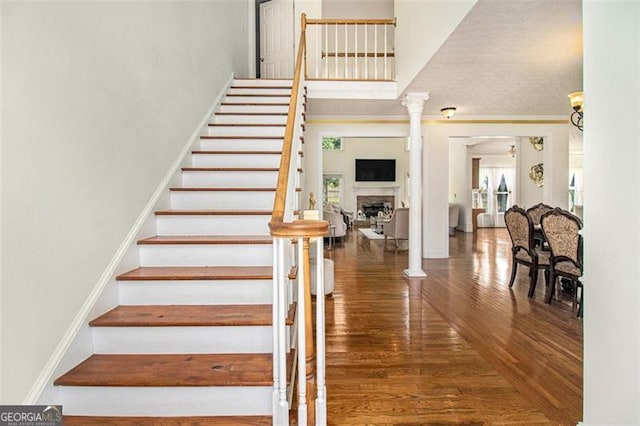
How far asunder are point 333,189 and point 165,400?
470 inches

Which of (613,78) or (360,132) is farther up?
(360,132)

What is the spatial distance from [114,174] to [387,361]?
90.1 inches

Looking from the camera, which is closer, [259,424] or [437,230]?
[259,424]

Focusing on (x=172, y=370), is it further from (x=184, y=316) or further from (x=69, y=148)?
(x=69, y=148)

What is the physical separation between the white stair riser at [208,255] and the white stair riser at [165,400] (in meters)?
0.95

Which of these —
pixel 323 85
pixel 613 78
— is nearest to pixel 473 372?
pixel 613 78

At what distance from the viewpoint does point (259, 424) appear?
5.33 ft

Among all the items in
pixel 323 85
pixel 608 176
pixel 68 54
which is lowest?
pixel 608 176

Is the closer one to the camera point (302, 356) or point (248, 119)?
point (302, 356)

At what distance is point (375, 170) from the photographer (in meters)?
13.2

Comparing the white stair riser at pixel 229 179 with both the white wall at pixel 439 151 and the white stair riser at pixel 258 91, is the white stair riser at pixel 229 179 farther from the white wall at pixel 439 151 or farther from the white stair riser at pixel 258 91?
the white wall at pixel 439 151

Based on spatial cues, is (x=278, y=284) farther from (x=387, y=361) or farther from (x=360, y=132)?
(x=360, y=132)

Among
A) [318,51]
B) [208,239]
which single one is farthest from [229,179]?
[318,51]

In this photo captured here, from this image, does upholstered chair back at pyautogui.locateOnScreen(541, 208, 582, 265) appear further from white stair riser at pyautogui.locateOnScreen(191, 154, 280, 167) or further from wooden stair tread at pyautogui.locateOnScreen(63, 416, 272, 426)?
wooden stair tread at pyautogui.locateOnScreen(63, 416, 272, 426)
